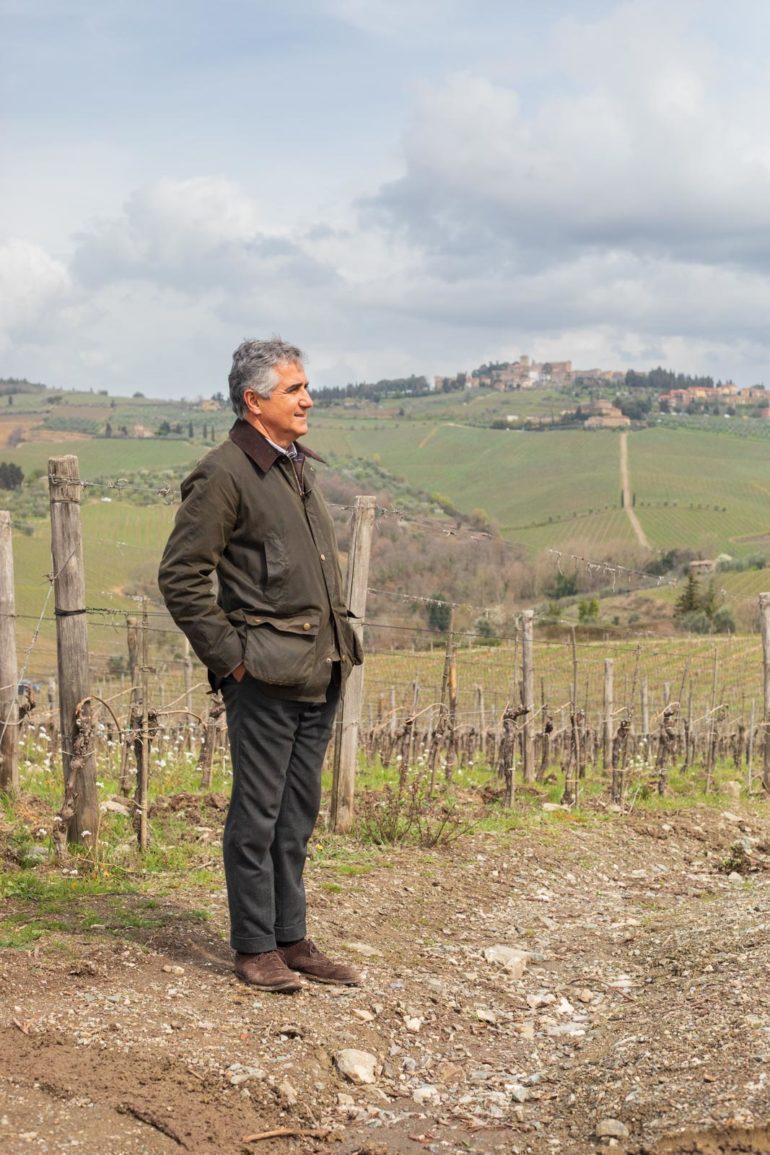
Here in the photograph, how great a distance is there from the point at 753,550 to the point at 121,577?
5146 centimetres

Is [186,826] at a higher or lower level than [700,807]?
higher

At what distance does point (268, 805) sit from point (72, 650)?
2158 millimetres

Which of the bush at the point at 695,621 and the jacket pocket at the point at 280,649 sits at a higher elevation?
the jacket pocket at the point at 280,649

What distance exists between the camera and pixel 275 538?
173 inches

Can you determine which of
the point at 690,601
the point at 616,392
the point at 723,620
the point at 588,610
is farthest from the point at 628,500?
the point at 616,392

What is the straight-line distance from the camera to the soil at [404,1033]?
3477 millimetres

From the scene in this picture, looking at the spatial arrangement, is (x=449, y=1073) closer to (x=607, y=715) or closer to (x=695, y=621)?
(x=607, y=715)

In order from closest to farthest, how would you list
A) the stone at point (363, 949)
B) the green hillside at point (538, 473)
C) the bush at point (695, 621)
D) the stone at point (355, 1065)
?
1. the stone at point (355, 1065)
2. the stone at point (363, 949)
3. the bush at point (695, 621)
4. the green hillside at point (538, 473)

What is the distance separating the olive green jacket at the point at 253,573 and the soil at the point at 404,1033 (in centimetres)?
122

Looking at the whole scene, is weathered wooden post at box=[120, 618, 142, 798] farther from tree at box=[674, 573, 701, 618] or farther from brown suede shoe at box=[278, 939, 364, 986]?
tree at box=[674, 573, 701, 618]

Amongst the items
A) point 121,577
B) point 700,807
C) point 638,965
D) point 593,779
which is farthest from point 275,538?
point 121,577

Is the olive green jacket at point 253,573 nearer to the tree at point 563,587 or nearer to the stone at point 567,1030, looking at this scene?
the stone at point 567,1030

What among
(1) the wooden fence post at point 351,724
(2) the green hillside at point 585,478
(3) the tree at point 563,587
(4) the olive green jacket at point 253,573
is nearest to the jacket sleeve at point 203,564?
(4) the olive green jacket at point 253,573

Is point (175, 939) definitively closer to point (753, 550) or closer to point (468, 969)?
point (468, 969)
